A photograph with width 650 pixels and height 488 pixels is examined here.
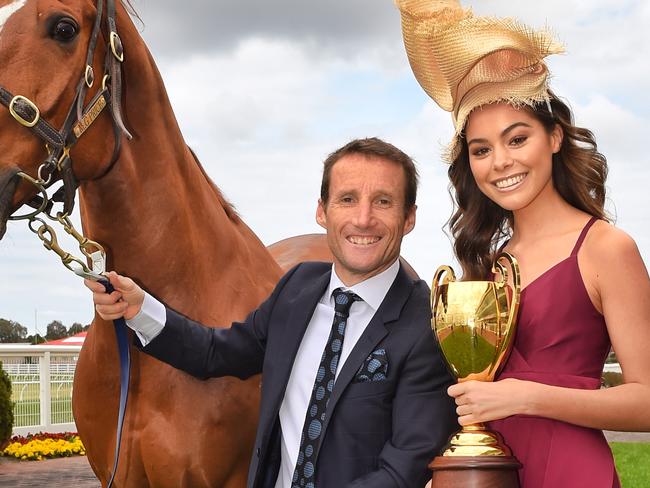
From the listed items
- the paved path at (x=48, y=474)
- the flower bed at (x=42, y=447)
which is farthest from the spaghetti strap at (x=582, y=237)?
the flower bed at (x=42, y=447)

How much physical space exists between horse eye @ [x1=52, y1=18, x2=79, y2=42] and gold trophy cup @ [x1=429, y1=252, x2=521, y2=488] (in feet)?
4.29

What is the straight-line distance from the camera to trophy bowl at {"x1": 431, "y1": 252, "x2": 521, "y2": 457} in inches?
76.8

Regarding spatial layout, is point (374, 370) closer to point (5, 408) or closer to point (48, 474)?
point (48, 474)

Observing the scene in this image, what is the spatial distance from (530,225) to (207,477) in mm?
1346

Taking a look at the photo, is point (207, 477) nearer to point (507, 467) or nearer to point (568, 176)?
point (507, 467)

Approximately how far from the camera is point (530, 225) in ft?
7.48

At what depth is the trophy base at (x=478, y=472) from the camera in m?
1.87

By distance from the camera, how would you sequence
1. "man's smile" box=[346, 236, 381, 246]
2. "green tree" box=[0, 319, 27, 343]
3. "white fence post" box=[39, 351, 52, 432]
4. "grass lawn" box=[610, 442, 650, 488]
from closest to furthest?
"man's smile" box=[346, 236, 381, 246], "grass lawn" box=[610, 442, 650, 488], "white fence post" box=[39, 351, 52, 432], "green tree" box=[0, 319, 27, 343]

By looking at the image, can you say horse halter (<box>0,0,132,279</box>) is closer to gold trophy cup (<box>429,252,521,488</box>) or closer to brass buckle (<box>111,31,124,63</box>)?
brass buckle (<box>111,31,124,63</box>)

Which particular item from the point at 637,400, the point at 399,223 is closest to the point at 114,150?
the point at 399,223

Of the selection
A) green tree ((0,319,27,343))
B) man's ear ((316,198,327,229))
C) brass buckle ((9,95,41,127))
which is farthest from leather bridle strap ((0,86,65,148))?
green tree ((0,319,27,343))

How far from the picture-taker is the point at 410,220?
2.40 metres

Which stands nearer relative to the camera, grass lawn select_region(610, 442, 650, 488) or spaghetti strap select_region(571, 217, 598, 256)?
spaghetti strap select_region(571, 217, 598, 256)

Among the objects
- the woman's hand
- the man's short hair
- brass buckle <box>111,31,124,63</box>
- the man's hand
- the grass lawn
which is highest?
brass buckle <box>111,31,124,63</box>
